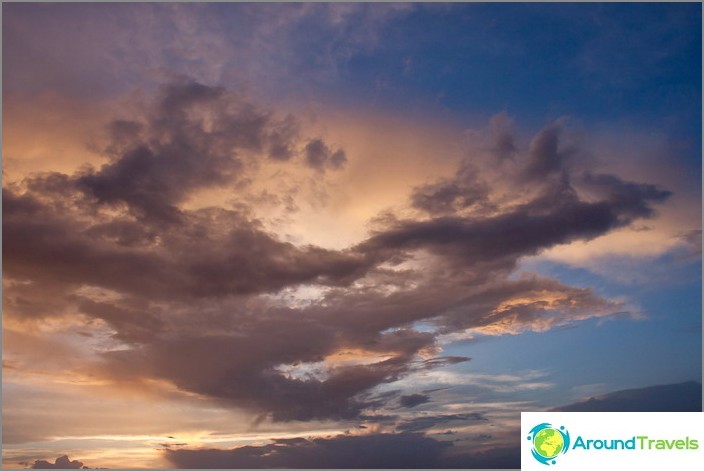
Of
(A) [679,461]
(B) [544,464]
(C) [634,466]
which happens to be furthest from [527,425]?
(A) [679,461]

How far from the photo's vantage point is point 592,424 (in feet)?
107

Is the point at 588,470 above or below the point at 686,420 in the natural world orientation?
below

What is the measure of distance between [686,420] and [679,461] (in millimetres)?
2158

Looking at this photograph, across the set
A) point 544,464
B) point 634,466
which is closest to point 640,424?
point 634,466

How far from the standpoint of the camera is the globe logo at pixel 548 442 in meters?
32.7

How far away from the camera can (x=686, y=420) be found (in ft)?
105

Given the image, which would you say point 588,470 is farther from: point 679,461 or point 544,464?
point 679,461

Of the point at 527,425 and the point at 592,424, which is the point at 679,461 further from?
Answer: the point at 527,425

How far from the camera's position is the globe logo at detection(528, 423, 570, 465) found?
107 ft

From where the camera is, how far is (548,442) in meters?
32.7

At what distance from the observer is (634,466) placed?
32.2 m

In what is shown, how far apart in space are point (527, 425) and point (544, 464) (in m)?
2.15

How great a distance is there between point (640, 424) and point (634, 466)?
2.20 meters

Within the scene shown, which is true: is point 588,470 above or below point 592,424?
below
